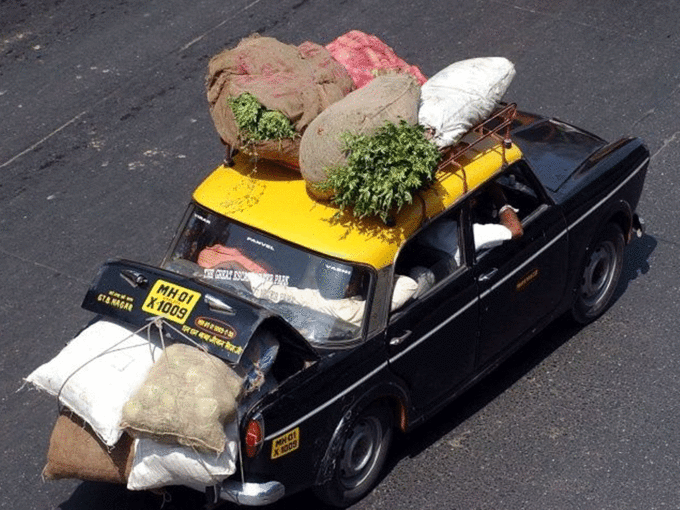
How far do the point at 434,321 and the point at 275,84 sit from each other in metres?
1.69

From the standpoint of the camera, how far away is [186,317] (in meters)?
7.20

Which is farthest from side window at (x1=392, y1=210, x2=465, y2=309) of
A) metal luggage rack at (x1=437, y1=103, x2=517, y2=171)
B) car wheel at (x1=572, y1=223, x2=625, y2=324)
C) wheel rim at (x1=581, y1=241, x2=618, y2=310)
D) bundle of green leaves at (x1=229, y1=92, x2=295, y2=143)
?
wheel rim at (x1=581, y1=241, x2=618, y2=310)

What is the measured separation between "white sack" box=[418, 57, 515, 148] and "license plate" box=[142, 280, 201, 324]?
172cm

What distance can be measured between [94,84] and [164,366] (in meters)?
6.38

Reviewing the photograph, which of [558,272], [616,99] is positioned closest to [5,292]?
[558,272]

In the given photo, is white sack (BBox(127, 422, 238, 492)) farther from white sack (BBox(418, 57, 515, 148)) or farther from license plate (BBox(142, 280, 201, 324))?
white sack (BBox(418, 57, 515, 148))

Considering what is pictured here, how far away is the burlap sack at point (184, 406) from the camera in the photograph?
6578 millimetres

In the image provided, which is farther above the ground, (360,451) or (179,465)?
(179,465)

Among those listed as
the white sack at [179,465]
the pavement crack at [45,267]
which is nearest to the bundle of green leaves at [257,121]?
the white sack at [179,465]

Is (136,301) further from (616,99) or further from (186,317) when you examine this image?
(616,99)

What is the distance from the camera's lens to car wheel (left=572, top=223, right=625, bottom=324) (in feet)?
30.3

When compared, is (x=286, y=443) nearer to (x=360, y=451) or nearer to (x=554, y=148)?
(x=360, y=451)

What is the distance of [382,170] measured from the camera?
7328 mm

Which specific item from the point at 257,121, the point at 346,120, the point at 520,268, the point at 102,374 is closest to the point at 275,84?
the point at 257,121
